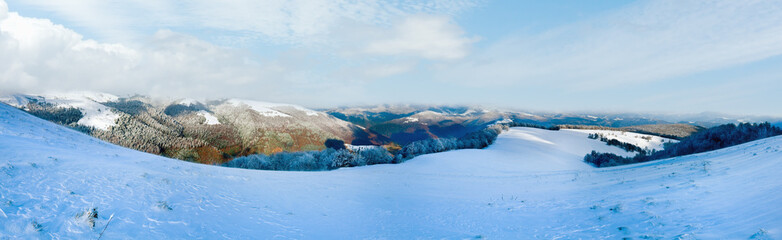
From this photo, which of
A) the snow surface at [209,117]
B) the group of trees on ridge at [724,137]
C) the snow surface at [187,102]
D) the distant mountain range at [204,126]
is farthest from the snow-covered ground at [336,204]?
the snow surface at [187,102]

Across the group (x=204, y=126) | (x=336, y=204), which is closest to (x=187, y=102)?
(x=204, y=126)

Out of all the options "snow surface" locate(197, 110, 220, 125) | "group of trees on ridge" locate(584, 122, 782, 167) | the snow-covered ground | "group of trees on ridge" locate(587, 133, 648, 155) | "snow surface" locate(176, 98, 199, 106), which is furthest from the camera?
"snow surface" locate(176, 98, 199, 106)

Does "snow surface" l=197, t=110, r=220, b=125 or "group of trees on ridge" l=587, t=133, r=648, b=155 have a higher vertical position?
"group of trees on ridge" l=587, t=133, r=648, b=155

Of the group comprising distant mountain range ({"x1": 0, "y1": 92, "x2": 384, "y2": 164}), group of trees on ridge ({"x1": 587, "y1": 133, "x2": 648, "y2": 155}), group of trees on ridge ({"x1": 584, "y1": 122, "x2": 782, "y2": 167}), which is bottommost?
distant mountain range ({"x1": 0, "y1": 92, "x2": 384, "y2": 164})

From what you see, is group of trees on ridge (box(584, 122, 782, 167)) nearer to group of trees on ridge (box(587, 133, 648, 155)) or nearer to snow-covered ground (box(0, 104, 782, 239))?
snow-covered ground (box(0, 104, 782, 239))

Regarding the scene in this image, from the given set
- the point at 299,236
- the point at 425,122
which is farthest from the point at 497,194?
the point at 425,122

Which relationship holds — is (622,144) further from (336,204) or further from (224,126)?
(224,126)

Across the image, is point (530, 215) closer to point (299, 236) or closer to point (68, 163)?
point (299, 236)

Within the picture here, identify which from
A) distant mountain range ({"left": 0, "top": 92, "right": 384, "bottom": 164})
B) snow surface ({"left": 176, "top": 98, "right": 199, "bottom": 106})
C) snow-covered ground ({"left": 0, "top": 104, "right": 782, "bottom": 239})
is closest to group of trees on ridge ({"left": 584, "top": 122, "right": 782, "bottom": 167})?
snow-covered ground ({"left": 0, "top": 104, "right": 782, "bottom": 239})

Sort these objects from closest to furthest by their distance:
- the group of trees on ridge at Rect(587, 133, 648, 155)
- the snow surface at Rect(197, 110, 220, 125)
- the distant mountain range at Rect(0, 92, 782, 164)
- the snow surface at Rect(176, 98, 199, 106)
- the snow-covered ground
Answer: the snow-covered ground
the group of trees on ridge at Rect(587, 133, 648, 155)
the distant mountain range at Rect(0, 92, 782, 164)
the snow surface at Rect(197, 110, 220, 125)
the snow surface at Rect(176, 98, 199, 106)
